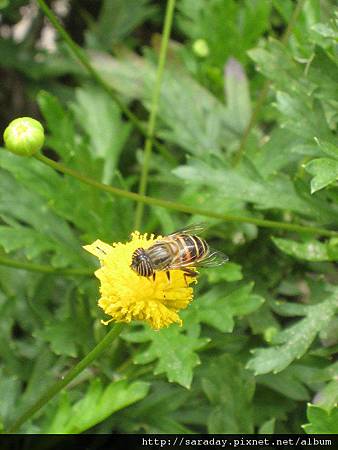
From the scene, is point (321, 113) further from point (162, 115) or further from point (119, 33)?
point (119, 33)

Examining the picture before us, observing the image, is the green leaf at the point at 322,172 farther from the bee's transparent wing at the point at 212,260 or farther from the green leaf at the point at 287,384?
the green leaf at the point at 287,384

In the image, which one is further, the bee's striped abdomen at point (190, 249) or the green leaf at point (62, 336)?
the green leaf at point (62, 336)

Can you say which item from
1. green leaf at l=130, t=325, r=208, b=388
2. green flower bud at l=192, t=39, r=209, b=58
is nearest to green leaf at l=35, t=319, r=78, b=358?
green leaf at l=130, t=325, r=208, b=388

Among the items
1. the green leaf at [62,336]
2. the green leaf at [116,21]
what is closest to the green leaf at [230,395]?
the green leaf at [62,336]

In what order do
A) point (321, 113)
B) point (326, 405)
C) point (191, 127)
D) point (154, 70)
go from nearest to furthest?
1. point (326, 405)
2. point (321, 113)
3. point (191, 127)
4. point (154, 70)

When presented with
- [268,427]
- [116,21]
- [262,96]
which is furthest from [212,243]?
[116,21]

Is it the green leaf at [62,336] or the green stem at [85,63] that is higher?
the green stem at [85,63]
